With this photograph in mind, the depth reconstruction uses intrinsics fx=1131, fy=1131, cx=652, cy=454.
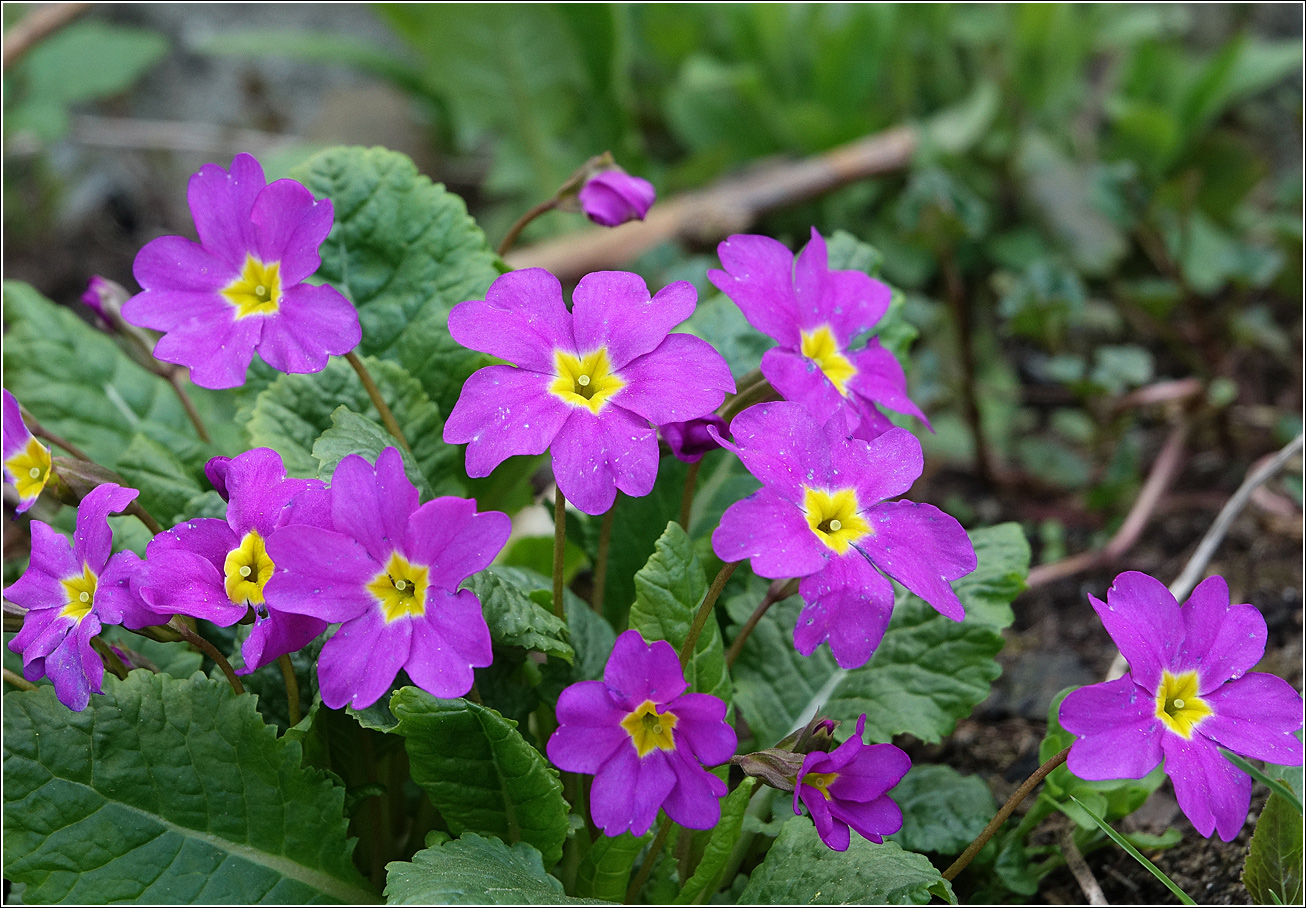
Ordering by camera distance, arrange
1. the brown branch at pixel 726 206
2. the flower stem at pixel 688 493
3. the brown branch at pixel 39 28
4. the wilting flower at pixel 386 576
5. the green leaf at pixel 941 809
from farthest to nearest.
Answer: the brown branch at pixel 726 206 → the brown branch at pixel 39 28 → the green leaf at pixel 941 809 → the flower stem at pixel 688 493 → the wilting flower at pixel 386 576

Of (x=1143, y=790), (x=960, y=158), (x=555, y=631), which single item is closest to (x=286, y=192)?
(x=555, y=631)

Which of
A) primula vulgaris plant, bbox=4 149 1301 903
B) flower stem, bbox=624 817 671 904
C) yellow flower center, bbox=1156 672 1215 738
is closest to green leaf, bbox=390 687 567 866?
primula vulgaris plant, bbox=4 149 1301 903

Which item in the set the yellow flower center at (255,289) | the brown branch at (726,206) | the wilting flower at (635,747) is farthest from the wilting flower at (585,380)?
the brown branch at (726,206)

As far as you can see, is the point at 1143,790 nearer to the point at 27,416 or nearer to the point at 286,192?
the point at 286,192

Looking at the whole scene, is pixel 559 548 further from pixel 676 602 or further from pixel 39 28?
pixel 39 28

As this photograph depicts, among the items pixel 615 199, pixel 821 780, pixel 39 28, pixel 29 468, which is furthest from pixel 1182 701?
pixel 39 28

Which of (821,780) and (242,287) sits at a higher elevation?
(242,287)

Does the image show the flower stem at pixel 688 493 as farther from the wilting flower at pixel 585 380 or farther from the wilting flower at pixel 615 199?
the wilting flower at pixel 615 199
